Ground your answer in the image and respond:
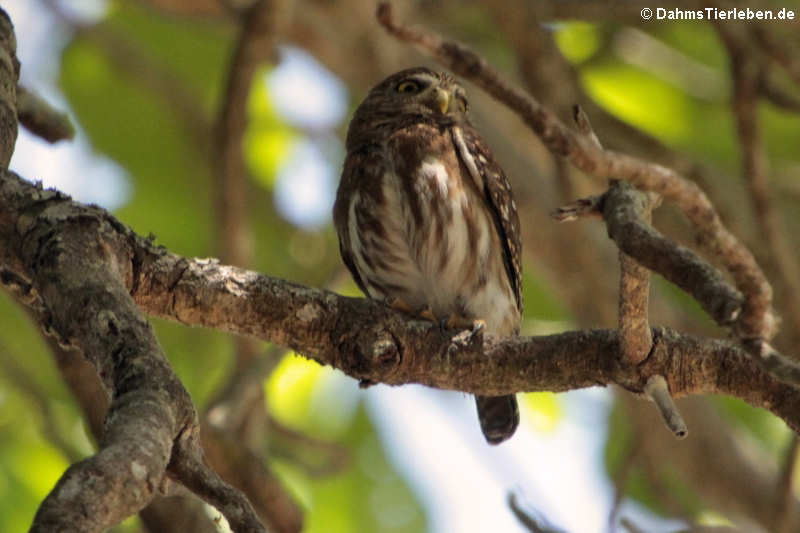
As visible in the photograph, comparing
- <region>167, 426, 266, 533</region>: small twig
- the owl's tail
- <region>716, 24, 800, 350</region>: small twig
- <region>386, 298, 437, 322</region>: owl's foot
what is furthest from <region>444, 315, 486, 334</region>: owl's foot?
<region>716, 24, 800, 350</region>: small twig

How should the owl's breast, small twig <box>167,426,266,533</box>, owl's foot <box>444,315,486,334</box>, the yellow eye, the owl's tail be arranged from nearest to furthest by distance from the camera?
small twig <box>167,426,266,533</box>, owl's foot <box>444,315,486,334</box>, the owl's breast, the owl's tail, the yellow eye

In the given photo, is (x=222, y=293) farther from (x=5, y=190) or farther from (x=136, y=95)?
(x=136, y=95)

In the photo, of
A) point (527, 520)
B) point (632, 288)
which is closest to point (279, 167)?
point (527, 520)

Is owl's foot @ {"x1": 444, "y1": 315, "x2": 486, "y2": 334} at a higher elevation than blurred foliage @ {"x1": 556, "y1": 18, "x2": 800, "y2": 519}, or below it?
below

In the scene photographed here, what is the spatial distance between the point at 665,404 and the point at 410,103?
2770mm

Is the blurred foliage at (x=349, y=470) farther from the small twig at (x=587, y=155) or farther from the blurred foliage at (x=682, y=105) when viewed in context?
the small twig at (x=587, y=155)

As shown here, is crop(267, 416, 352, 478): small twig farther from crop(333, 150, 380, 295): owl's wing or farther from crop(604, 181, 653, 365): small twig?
crop(604, 181, 653, 365): small twig

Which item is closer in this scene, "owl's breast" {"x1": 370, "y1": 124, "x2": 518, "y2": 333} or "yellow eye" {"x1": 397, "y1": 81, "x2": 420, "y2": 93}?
"owl's breast" {"x1": 370, "y1": 124, "x2": 518, "y2": 333}

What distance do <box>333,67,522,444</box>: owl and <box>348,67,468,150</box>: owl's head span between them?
14 centimetres

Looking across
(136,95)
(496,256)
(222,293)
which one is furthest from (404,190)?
(136,95)

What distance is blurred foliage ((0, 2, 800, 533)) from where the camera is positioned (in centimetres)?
615

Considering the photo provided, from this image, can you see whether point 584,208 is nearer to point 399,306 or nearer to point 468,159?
point 399,306

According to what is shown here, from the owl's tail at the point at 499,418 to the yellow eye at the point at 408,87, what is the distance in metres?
1.42

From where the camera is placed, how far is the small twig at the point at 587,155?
2844 millimetres
